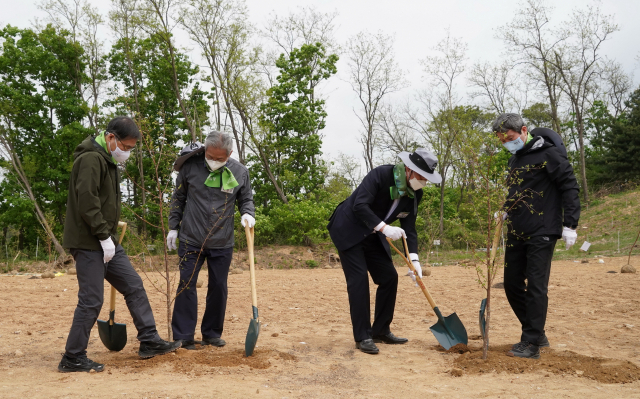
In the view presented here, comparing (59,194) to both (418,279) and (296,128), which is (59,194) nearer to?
(296,128)

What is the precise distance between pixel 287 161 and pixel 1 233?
1395 cm

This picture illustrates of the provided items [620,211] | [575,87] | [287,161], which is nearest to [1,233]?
[287,161]

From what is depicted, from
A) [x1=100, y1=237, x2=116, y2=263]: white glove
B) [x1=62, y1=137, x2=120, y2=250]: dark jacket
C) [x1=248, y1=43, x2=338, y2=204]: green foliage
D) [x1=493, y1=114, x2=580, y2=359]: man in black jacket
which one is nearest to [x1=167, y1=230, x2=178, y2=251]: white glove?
[x1=62, y1=137, x2=120, y2=250]: dark jacket

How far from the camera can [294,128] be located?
24.1 m

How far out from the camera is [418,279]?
504 cm

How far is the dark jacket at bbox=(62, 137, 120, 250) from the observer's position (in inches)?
161

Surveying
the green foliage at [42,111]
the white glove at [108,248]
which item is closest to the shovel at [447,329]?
the white glove at [108,248]

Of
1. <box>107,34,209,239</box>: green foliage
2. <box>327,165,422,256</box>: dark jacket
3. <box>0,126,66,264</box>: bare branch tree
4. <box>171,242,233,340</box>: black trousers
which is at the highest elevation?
<box>107,34,209,239</box>: green foliage

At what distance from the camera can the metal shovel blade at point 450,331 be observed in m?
5.00

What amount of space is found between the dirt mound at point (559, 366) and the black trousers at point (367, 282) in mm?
912

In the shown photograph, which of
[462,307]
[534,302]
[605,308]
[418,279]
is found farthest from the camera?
[462,307]

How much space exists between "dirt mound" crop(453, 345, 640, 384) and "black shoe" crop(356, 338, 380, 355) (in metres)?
0.72

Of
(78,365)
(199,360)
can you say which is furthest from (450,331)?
(78,365)

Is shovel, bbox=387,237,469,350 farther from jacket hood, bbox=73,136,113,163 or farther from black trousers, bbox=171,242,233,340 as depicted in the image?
jacket hood, bbox=73,136,113,163
